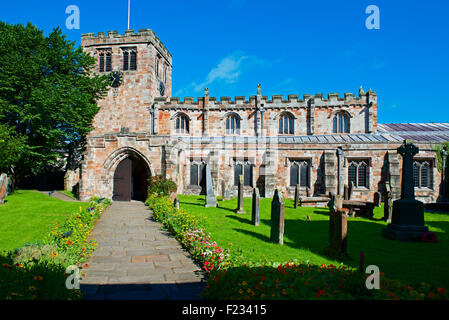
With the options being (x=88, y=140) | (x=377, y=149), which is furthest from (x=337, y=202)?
Answer: (x=88, y=140)

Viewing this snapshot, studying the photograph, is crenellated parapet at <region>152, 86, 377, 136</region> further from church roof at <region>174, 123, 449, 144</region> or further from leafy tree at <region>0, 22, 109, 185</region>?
leafy tree at <region>0, 22, 109, 185</region>

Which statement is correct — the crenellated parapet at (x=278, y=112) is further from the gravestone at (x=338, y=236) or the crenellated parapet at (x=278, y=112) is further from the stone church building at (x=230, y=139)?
the gravestone at (x=338, y=236)

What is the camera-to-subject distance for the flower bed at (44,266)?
4387 millimetres

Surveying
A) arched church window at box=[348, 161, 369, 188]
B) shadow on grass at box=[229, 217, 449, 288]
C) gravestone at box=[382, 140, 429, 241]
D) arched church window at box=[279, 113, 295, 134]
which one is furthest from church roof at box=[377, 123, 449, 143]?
gravestone at box=[382, 140, 429, 241]

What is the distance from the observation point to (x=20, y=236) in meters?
9.04

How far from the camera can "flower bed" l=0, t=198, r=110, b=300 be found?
4387mm

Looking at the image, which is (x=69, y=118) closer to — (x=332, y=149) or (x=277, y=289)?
(x=332, y=149)

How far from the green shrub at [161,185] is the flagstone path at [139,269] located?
7454mm

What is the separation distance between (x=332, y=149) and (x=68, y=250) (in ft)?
68.3

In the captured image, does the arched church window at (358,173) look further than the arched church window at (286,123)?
No

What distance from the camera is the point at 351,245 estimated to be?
30.5ft

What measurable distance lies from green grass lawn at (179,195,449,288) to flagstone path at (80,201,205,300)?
1589 millimetres

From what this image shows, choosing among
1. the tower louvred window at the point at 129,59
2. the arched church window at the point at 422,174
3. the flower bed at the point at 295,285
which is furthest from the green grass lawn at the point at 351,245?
the tower louvred window at the point at 129,59

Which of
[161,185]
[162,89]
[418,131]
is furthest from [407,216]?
[162,89]
